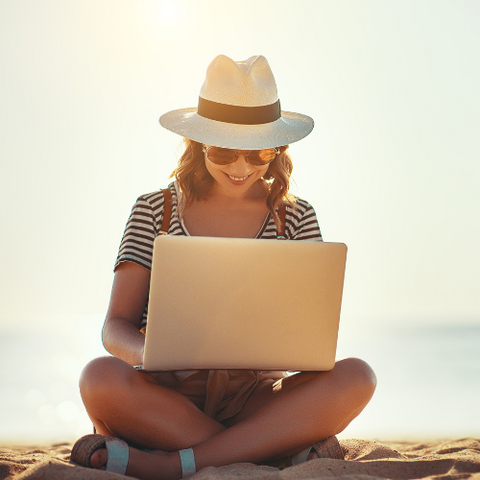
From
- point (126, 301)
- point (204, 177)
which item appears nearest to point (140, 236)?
point (126, 301)

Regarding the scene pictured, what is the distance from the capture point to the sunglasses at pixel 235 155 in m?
2.31

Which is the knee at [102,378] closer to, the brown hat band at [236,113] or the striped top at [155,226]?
the striped top at [155,226]

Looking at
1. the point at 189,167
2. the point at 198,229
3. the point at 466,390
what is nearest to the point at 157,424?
the point at 198,229

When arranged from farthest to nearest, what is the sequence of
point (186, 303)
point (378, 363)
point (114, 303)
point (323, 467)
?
1. point (378, 363)
2. point (114, 303)
3. point (323, 467)
4. point (186, 303)

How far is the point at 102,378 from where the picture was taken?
187cm

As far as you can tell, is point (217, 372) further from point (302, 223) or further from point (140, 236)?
point (302, 223)

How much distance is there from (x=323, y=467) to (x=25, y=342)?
455 inches

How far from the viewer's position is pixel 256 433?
1.93 meters

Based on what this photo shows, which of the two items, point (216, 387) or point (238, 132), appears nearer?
point (216, 387)

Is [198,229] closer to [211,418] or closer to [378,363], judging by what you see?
[211,418]

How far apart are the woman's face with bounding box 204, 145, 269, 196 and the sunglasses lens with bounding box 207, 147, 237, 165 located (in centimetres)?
2

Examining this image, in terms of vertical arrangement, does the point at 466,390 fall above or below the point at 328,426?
below

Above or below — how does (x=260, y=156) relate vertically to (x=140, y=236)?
above

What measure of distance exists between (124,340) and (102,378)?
0.20m
